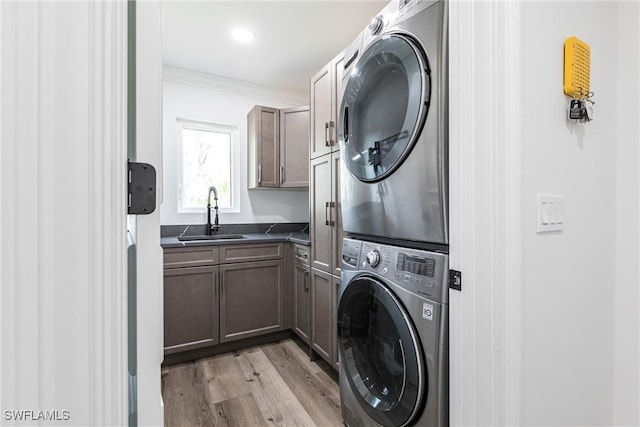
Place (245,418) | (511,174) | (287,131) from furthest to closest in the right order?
(287,131) → (245,418) → (511,174)

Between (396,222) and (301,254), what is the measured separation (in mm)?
1386

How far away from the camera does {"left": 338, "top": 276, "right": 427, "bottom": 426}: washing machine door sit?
1063 mm

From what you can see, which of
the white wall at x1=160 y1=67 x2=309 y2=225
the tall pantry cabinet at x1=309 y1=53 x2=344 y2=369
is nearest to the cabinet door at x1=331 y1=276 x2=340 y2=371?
the tall pantry cabinet at x1=309 y1=53 x2=344 y2=369

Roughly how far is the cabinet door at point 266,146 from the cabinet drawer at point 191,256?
2.74 feet

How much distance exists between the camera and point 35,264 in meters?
0.36

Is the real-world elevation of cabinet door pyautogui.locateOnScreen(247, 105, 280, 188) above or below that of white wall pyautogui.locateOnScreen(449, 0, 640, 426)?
above

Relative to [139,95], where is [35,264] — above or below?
below

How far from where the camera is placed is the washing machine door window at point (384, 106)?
106 cm

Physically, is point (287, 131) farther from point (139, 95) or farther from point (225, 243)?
point (139, 95)

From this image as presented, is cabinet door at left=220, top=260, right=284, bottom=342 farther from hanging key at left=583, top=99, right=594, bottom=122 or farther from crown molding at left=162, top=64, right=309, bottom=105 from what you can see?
hanging key at left=583, top=99, right=594, bottom=122

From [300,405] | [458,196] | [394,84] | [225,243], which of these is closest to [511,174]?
[458,196]

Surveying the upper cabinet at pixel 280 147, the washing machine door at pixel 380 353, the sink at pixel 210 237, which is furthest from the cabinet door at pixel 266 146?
the washing machine door at pixel 380 353

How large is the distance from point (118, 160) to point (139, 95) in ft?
0.40

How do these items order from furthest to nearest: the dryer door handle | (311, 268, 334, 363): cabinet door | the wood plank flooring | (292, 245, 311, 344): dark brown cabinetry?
1. (292, 245, 311, 344): dark brown cabinetry
2. (311, 268, 334, 363): cabinet door
3. the wood plank flooring
4. the dryer door handle
